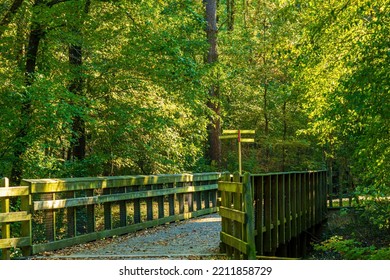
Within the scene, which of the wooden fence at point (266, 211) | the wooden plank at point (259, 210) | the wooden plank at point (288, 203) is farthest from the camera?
the wooden plank at point (288, 203)

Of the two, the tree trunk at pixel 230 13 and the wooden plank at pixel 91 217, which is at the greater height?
the tree trunk at pixel 230 13

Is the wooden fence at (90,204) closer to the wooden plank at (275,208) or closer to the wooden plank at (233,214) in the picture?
the wooden plank at (233,214)

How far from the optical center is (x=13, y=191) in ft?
32.2

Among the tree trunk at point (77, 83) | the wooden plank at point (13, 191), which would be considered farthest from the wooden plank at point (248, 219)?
the tree trunk at point (77, 83)

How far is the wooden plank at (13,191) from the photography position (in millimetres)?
9653

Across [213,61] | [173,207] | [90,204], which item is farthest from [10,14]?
[213,61]

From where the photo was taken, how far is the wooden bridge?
31.7 ft

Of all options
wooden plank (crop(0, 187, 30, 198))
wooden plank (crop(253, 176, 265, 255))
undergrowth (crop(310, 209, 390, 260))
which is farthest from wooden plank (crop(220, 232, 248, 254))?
undergrowth (crop(310, 209, 390, 260))

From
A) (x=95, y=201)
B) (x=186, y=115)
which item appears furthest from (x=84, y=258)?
(x=186, y=115)

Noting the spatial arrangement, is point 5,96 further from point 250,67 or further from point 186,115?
point 250,67

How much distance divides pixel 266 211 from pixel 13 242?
431 cm

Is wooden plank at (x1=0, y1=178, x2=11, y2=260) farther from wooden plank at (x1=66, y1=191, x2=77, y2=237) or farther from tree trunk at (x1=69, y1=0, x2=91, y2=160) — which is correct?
tree trunk at (x1=69, y1=0, x2=91, y2=160)

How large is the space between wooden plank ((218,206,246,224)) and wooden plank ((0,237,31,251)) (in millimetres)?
2925
